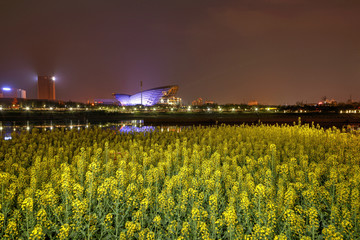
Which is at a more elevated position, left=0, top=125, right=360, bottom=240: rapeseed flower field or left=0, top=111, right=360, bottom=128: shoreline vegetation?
left=0, top=111, right=360, bottom=128: shoreline vegetation

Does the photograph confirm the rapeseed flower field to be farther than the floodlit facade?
No

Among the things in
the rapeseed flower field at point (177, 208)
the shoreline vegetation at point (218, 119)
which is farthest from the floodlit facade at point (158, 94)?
the rapeseed flower field at point (177, 208)

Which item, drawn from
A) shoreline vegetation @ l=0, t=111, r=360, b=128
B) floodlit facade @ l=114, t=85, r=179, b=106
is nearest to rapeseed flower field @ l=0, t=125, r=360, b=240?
shoreline vegetation @ l=0, t=111, r=360, b=128

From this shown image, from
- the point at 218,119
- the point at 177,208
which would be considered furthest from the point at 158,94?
the point at 177,208

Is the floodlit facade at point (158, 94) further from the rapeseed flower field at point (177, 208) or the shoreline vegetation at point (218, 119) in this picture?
the rapeseed flower field at point (177, 208)

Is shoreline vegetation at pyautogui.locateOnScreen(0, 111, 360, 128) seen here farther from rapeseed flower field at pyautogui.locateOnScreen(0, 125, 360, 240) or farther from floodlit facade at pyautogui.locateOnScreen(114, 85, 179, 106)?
floodlit facade at pyautogui.locateOnScreen(114, 85, 179, 106)

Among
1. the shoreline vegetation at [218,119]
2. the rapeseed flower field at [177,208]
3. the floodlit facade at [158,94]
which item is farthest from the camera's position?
the floodlit facade at [158,94]

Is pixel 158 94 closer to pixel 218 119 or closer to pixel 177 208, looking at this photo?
pixel 218 119

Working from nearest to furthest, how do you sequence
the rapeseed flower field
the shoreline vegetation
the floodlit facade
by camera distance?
the rapeseed flower field < the shoreline vegetation < the floodlit facade

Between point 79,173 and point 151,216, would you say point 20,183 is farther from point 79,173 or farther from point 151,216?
point 151,216

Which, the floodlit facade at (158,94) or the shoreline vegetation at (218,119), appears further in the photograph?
the floodlit facade at (158,94)

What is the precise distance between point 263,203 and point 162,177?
265cm

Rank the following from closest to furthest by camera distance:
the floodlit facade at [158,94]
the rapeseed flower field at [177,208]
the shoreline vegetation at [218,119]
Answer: the rapeseed flower field at [177,208], the shoreline vegetation at [218,119], the floodlit facade at [158,94]

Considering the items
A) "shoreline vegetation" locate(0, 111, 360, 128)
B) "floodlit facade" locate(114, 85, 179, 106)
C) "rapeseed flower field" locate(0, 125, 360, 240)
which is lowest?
"rapeseed flower field" locate(0, 125, 360, 240)
